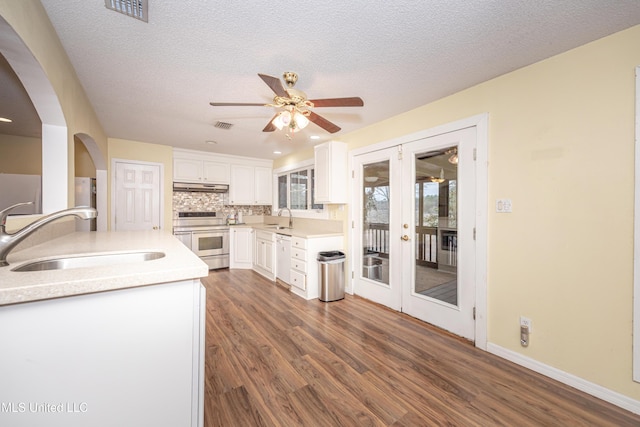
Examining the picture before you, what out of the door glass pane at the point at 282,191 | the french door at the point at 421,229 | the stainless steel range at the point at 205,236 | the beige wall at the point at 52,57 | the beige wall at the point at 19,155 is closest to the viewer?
the beige wall at the point at 52,57

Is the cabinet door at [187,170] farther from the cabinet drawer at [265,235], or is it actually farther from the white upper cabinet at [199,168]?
the cabinet drawer at [265,235]

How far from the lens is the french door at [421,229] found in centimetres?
241

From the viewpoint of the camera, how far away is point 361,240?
355 centimetres

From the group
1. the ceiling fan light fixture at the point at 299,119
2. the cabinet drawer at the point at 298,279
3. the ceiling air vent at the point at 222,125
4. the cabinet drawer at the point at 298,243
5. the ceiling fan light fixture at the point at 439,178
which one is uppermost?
the ceiling air vent at the point at 222,125

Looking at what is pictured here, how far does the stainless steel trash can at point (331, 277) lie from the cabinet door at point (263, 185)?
267 cm

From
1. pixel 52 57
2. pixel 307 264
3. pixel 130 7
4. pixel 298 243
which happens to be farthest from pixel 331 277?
pixel 52 57

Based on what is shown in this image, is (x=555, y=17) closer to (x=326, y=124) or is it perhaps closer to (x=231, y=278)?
(x=326, y=124)

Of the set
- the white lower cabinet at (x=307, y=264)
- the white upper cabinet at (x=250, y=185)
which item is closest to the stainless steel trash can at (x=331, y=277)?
the white lower cabinet at (x=307, y=264)

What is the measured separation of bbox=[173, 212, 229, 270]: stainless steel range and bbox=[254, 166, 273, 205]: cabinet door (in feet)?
3.15

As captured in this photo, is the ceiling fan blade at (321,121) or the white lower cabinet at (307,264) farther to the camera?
the white lower cabinet at (307,264)

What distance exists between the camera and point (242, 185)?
5430mm

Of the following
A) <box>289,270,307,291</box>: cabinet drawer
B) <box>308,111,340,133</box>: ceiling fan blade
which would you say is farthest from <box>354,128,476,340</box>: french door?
<box>308,111,340,133</box>: ceiling fan blade

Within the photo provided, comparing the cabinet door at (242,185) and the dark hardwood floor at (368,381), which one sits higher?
the cabinet door at (242,185)

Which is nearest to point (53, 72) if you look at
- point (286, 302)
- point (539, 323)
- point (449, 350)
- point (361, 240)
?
point (286, 302)
